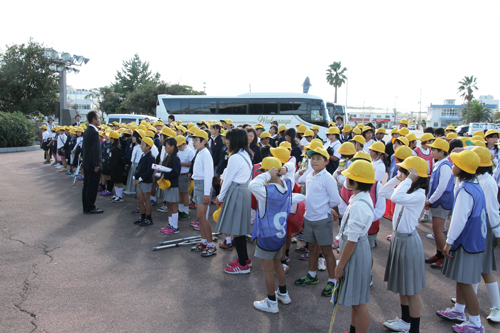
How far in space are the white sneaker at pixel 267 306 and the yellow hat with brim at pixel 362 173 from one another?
5.91 ft

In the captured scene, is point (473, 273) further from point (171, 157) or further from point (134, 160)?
point (134, 160)

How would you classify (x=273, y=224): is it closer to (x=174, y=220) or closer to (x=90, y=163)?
(x=174, y=220)

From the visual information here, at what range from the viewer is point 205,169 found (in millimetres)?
5094

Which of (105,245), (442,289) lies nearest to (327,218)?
(442,289)

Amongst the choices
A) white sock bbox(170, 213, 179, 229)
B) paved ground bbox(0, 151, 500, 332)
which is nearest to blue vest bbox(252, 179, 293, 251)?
paved ground bbox(0, 151, 500, 332)

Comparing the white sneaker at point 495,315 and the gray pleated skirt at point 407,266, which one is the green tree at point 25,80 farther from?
the white sneaker at point 495,315

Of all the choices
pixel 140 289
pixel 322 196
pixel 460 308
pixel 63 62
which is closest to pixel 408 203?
pixel 322 196

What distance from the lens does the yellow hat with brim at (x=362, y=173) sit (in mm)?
2809

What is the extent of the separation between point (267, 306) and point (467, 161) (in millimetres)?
2697

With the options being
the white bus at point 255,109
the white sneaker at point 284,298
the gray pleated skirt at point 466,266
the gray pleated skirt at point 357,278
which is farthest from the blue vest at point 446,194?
the white bus at point 255,109

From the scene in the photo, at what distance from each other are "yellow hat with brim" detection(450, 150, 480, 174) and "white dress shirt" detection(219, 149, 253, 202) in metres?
2.57

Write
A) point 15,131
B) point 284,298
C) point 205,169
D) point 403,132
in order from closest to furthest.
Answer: point 284,298
point 205,169
point 403,132
point 15,131

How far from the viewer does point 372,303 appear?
389 cm

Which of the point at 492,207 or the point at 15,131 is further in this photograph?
the point at 15,131
